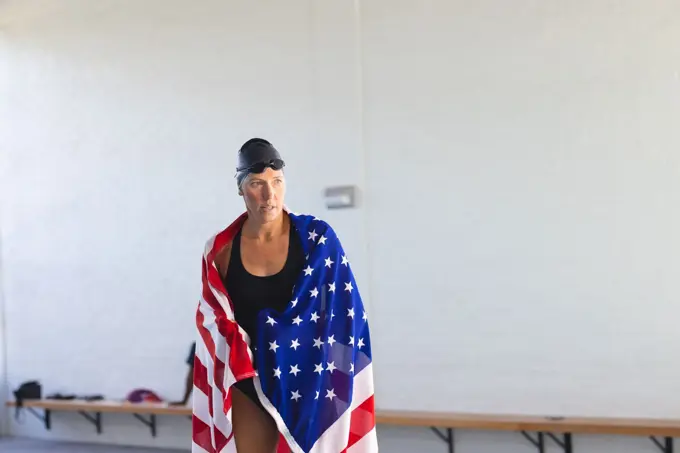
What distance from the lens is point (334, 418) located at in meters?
2.02

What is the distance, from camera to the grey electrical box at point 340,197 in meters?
4.57

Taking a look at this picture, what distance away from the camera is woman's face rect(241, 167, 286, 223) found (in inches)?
81.5

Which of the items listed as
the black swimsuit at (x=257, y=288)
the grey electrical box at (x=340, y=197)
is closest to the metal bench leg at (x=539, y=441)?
the grey electrical box at (x=340, y=197)

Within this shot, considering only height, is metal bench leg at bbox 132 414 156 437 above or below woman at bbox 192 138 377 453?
below

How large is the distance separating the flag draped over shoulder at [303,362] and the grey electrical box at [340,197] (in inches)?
95.4

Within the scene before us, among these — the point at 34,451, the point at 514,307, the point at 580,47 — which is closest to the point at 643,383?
the point at 514,307

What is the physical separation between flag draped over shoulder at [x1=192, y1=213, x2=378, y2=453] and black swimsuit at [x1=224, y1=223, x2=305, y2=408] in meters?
0.03

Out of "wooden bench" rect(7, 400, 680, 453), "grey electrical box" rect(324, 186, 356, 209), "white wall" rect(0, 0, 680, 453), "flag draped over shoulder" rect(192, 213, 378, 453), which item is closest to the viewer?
"flag draped over shoulder" rect(192, 213, 378, 453)

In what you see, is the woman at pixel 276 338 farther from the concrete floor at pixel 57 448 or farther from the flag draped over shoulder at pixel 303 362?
the concrete floor at pixel 57 448

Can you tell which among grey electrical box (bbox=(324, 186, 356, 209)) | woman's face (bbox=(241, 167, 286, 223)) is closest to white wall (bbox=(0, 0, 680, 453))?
grey electrical box (bbox=(324, 186, 356, 209))

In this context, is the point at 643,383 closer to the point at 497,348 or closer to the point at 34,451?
the point at 497,348

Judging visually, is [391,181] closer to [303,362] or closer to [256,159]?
[256,159]

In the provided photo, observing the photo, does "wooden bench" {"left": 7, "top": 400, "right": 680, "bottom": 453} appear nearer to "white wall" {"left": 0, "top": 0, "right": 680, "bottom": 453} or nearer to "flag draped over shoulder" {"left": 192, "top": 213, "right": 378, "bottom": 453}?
"white wall" {"left": 0, "top": 0, "right": 680, "bottom": 453}

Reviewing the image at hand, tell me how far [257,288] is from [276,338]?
7.0 inches
